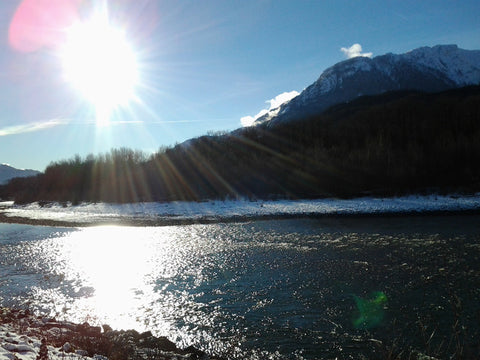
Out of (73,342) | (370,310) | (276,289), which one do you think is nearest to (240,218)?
(276,289)

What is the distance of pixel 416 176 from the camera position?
58.8 metres

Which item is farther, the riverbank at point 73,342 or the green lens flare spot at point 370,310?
the green lens flare spot at point 370,310

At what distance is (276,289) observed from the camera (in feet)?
47.3

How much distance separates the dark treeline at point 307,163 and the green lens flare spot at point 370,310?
46529 millimetres

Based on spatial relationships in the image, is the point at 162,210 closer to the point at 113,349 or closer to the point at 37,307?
the point at 37,307

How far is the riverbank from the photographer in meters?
7.27

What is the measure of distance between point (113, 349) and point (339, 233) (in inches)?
884

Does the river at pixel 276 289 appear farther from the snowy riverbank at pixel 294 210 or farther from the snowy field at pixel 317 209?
the snowy field at pixel 317 209

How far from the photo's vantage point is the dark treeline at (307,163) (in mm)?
60688

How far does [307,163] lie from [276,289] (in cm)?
5676

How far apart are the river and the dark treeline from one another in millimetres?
35546

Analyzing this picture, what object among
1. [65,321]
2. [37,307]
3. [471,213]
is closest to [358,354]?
→ [65,321]

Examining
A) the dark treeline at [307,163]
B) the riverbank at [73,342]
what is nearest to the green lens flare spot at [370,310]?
the riverbank at [73,342]

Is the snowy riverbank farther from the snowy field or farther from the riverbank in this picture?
the riverbank
